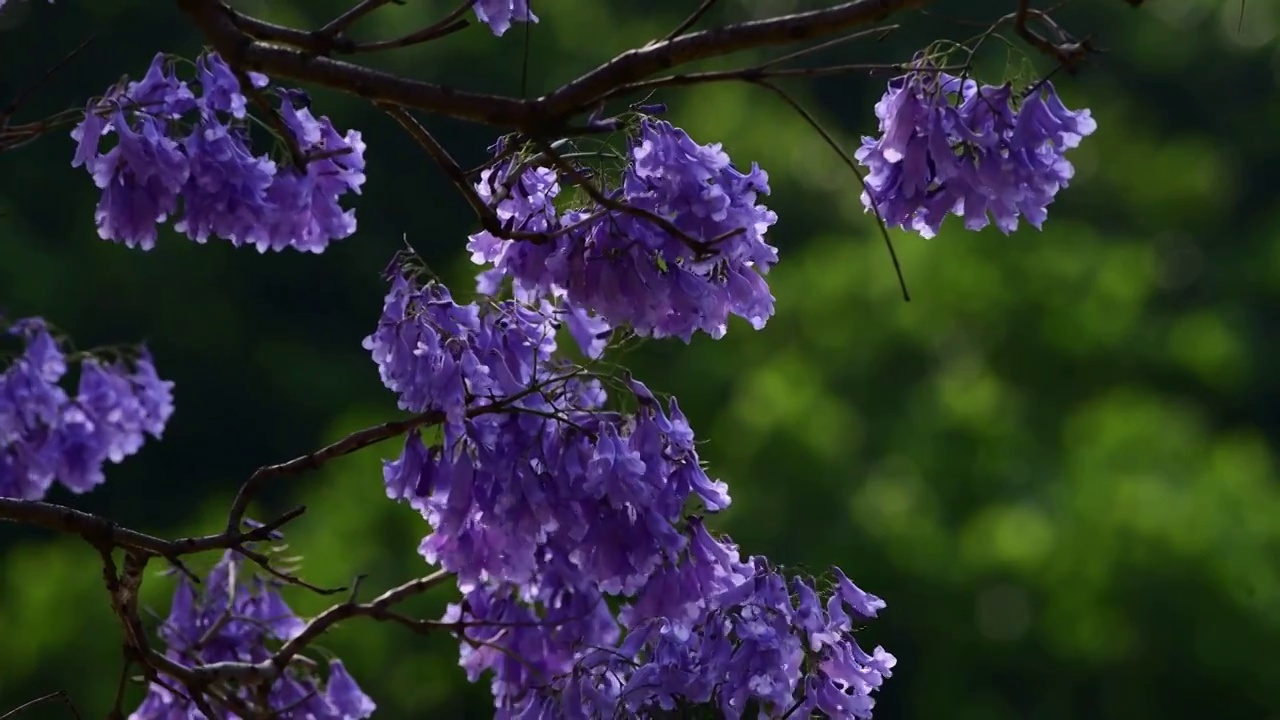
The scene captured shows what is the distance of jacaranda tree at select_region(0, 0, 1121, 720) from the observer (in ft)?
5.33

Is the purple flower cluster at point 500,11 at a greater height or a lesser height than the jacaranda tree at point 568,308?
greater

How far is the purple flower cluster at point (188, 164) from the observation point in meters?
1.72

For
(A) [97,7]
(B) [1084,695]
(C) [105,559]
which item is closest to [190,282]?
(A) [97,7]

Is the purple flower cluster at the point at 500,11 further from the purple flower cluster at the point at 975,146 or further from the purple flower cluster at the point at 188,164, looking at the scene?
the purple flower cluster at the point at 975,146

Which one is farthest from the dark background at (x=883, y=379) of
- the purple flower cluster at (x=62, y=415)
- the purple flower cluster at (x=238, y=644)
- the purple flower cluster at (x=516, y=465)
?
the purple flower cluster at (x=516, y=465)

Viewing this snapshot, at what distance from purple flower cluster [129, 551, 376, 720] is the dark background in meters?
3.67

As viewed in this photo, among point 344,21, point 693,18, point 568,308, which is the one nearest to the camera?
point 693,18

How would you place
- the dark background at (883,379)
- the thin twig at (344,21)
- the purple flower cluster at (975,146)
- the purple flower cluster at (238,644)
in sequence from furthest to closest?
the dark background at (883,379) < the purple flower cluster at (238,644) < the purple flower cluster at (975,146) < the thin twig at (344,21)

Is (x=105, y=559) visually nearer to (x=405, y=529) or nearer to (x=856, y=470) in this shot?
(x=405, y=529)

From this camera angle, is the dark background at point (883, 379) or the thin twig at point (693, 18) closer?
the thin twig at point (693, 18)

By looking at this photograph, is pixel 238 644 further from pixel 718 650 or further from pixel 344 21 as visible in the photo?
pixel 344 21

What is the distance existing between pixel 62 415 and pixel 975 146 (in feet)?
4.80

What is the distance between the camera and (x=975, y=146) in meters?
1.63

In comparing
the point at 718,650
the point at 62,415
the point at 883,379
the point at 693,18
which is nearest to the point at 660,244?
the point at 693,18
